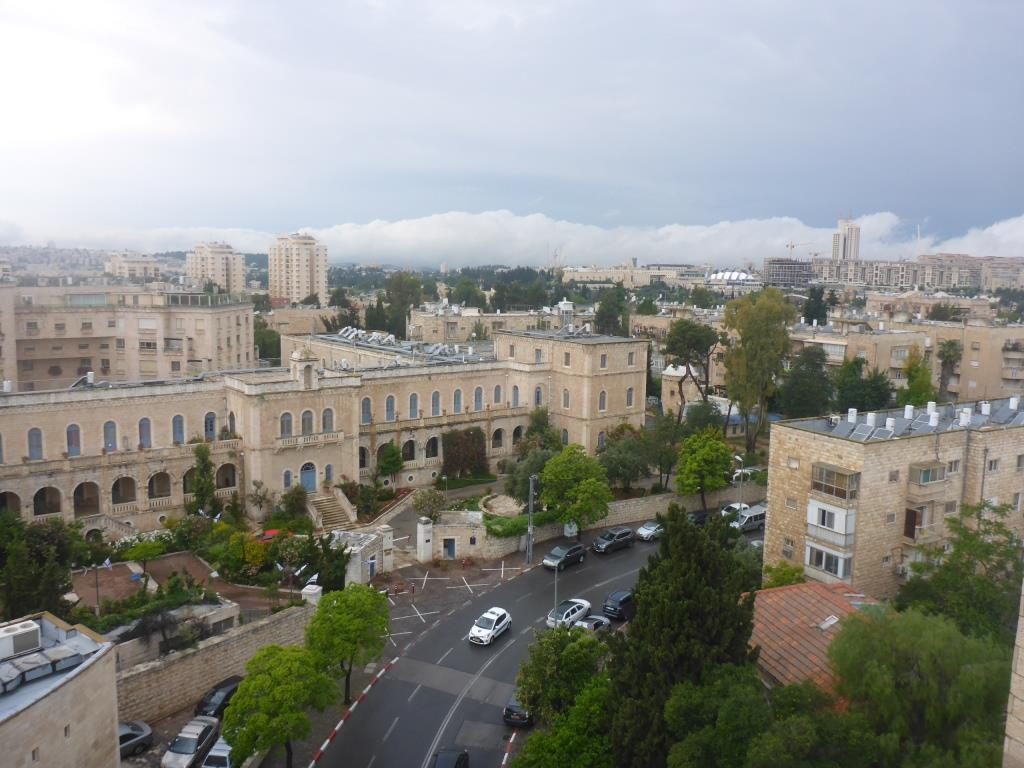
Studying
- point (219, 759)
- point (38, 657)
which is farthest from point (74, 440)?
point (38, 657)

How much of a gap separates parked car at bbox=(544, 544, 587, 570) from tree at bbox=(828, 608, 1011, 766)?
1834 cm

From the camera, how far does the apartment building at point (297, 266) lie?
172 meters

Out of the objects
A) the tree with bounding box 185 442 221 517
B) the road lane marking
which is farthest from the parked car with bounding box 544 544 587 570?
the tree with bounding box 185 442 221 517

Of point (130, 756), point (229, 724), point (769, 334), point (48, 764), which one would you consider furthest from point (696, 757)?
point (769, 334)

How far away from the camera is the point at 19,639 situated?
61.7 feet

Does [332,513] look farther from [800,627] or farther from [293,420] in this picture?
[800,627]

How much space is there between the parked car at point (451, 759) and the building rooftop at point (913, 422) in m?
16.8

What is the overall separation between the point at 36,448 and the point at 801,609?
32340mm

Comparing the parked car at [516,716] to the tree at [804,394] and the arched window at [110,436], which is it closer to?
the arched window at [110,436]

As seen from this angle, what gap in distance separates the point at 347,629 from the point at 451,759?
4.72 meters

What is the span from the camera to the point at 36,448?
37719 mm

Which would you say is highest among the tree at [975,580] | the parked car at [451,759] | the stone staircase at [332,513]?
the tree at [975,580]

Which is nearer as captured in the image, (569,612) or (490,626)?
(490,626)

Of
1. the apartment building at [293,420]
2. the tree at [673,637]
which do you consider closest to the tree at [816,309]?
the apartment building at [293,420]
